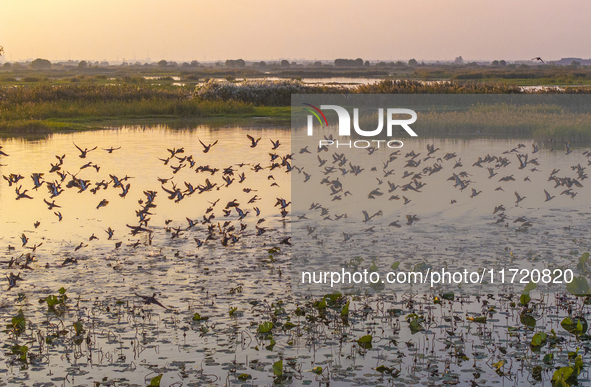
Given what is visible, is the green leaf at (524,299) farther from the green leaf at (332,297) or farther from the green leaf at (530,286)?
the green leaf at (332,297)

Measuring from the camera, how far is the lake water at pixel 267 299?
8.24 m

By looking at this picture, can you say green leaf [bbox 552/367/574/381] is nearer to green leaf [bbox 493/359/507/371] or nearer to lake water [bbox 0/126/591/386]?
lake water [bbox 0/126/591/386]

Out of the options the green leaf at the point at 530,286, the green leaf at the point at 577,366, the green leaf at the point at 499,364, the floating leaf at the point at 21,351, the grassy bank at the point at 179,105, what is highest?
the grassy bank at the point at 179,105

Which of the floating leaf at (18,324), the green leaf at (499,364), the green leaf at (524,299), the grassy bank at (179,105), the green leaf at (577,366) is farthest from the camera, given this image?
the grassy bank at (179,105)

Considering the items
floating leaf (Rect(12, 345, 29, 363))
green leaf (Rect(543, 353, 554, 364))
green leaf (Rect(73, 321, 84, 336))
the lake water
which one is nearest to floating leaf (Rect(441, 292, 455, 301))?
the lake water

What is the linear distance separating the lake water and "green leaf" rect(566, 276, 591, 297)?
20cm

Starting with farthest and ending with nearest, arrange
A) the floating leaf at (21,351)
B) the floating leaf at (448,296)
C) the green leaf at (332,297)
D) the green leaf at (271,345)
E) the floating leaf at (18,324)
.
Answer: the floating leaf at (448,296)
the green leaf at (332,297)
the floating leaf at (18,324)
the green leaf at (271,345)
the floating leaf at (21,351)

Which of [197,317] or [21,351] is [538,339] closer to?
[197,317]

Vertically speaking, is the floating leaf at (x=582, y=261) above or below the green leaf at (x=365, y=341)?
above

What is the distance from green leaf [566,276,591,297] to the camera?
10.6 metres

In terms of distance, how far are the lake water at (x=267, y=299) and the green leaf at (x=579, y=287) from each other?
0.20 metres

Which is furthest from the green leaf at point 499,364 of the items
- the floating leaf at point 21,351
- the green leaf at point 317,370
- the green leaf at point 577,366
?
the floating leaf at point 21,351

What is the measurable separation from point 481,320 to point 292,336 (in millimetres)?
2741

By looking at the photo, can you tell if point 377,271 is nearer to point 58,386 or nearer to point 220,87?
point 58,386
